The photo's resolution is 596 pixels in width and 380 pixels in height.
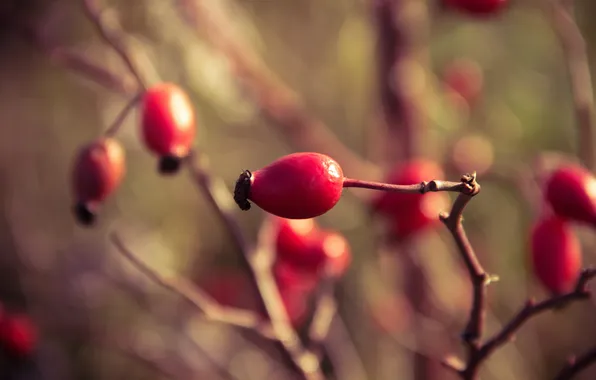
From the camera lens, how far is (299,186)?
775mm

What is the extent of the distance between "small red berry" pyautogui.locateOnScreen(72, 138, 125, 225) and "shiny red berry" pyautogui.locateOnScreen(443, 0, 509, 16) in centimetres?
104

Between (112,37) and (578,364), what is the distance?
1055mm

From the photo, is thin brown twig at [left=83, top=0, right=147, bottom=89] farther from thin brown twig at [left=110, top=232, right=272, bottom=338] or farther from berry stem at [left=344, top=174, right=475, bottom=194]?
A: berry stem at [left=344, top=174, right=475, bottom=194]

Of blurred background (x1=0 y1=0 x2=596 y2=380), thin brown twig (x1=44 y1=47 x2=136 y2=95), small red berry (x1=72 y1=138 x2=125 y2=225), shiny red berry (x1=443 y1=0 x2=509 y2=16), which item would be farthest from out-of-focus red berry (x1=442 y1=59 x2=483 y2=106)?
small red berry (x1=72 y1=138 x2=125 y2=225)

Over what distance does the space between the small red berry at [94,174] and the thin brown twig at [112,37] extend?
0.16m

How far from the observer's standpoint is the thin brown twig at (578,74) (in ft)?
4.79

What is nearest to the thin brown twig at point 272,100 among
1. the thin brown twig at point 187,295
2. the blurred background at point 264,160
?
the blurred background at point 264,160

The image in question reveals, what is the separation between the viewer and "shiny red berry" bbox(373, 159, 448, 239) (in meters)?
1.44

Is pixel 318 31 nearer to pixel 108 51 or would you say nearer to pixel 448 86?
pixel 448 86

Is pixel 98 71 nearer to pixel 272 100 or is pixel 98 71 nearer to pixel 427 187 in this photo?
pixel 272 100

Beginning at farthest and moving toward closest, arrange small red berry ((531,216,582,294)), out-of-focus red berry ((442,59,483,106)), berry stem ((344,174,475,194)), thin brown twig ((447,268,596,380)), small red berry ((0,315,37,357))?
out-of-focus red berry ((442,59,483,106)) → small red berry ((0,315,37,357)) → small red berry ((531,216,582,294)) → thin brown twig ((447,268,596,380)) → berry stem ((344,174,475,194))

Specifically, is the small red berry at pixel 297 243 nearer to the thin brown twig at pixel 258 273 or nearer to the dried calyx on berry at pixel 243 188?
the thin brown twig at pixel 258 273

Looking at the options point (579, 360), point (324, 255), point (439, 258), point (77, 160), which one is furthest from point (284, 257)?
point (439, 258)

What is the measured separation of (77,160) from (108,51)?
A: 1.19 metres
